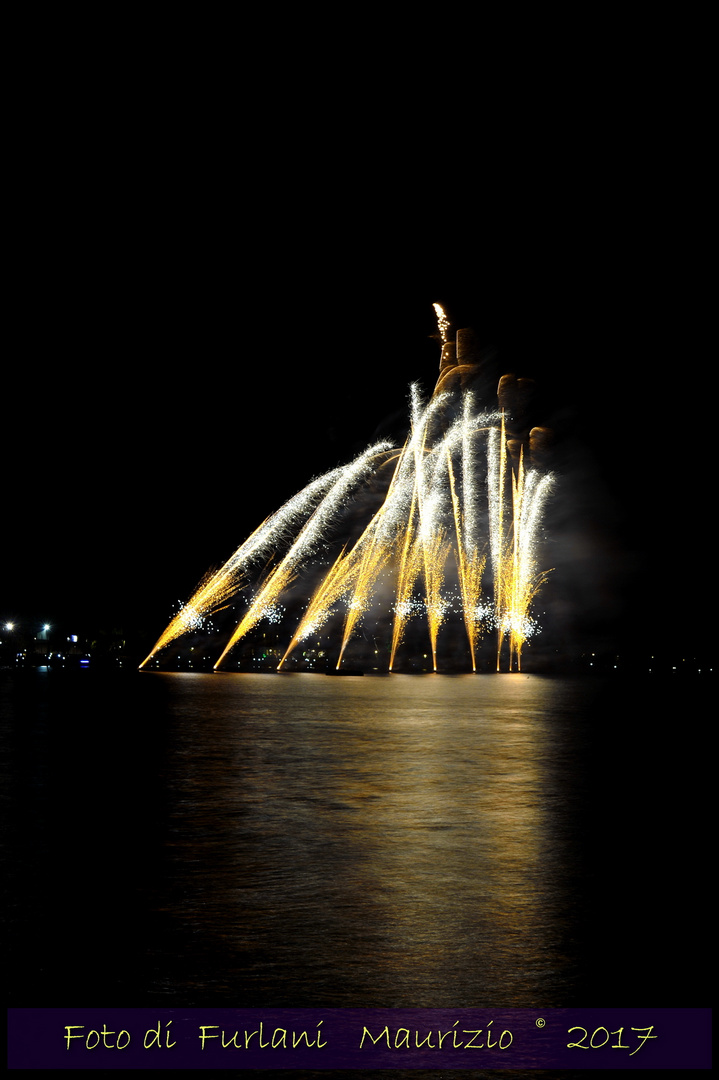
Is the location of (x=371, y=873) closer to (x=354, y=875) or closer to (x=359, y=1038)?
(x=354, y=875)

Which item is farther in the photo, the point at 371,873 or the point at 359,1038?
the point at 371,873

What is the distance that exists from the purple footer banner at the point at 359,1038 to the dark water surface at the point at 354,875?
198 mm

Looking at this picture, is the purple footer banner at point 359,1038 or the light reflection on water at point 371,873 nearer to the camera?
the purple footer banner at point 359,1038

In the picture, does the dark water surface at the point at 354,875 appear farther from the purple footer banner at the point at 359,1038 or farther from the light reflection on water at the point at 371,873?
the purple footer banner at the point at 359,1038

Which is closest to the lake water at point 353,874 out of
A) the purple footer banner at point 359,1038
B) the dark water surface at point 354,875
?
the dark water surface at point 354,875

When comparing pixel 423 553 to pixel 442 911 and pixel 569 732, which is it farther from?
pixel 442 911

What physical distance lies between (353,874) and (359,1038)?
3877 millimetres

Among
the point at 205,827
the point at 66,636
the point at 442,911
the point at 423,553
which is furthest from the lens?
the point at 66,636

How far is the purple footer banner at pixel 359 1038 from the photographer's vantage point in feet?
18.0

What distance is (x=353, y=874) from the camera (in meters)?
9.52

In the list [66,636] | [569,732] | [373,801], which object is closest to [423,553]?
[569,732]

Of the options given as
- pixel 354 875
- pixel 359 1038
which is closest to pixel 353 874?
pixel 354 875

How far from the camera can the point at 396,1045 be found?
5625 millimetres

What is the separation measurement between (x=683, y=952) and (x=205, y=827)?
19.6ft
